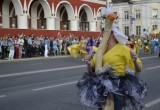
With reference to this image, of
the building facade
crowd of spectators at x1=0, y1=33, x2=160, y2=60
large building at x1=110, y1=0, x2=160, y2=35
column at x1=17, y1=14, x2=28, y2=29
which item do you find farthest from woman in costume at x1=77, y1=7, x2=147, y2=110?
large building at x1=110, y1=0, x2=160, y2=35

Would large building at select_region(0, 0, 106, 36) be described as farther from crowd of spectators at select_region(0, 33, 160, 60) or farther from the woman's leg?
the woman's leg

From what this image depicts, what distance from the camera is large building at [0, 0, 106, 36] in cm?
3550

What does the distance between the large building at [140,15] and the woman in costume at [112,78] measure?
2665 inches

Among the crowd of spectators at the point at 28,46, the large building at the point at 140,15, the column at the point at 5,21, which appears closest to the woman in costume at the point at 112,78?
the crowd of spectators at the point at 28,46

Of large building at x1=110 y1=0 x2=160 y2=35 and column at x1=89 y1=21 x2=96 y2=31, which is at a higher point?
large building at x1=110 y1=0 x2=160 y2=35

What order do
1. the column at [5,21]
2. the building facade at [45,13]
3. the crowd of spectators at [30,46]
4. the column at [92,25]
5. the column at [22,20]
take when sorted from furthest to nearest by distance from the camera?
the column at [92,25], the column at [5,21], the building facade at [45,13], the column at [22,20], the crowd of spectators at [30,46]

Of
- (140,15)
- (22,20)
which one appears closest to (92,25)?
(22,20)

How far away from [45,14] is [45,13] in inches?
5.2

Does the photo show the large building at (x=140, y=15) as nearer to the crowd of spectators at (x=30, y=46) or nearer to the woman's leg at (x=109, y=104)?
the crowd of spectators at (x=30, y=46)

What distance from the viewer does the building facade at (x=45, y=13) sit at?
35.5 metres

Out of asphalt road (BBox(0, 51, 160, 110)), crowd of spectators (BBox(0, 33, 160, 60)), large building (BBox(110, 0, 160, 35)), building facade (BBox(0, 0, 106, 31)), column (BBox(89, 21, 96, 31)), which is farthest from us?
large building (BBox(110, 0, 160, 35))

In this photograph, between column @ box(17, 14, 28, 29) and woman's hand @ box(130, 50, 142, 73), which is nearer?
woman's hand @ box(130, 50, 142, 73)

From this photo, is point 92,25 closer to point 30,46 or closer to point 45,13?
point 45,13

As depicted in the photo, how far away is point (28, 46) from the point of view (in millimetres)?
27734
